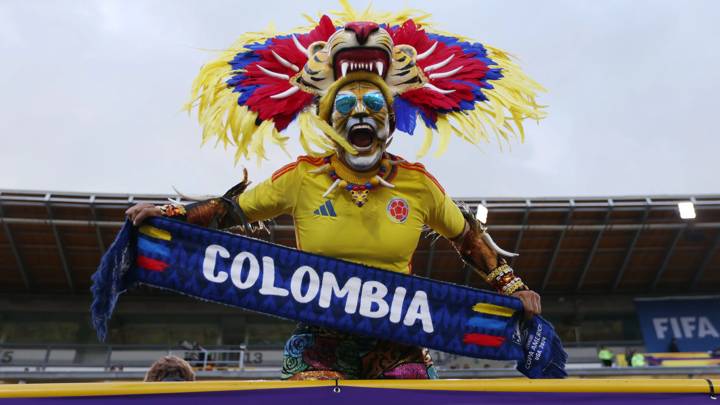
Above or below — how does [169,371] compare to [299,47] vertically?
below

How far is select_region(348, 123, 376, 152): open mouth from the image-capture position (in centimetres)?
289

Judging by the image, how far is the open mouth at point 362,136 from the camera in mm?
2891

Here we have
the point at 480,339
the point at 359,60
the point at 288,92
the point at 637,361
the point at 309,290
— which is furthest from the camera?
the point at 637,361

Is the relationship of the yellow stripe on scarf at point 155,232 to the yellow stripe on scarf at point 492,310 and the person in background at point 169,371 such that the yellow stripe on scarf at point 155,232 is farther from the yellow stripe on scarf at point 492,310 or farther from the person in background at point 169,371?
the yellow stripe on scarf at point 492,310

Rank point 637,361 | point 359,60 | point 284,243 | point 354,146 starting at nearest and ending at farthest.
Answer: point 354,146 → point 359,60 → point 637,361 → point 284,243

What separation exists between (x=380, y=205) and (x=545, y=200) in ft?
43.3

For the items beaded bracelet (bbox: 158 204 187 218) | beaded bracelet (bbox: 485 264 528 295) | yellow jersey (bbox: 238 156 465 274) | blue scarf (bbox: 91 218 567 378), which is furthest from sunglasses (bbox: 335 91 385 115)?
beaded bracelet (bbox: 485 264 528 295)

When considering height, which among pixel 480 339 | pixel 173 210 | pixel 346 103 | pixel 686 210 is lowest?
pixel 480 339

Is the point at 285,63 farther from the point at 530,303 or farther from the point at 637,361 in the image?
the point at 637,361

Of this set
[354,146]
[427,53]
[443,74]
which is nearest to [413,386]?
[354,146]

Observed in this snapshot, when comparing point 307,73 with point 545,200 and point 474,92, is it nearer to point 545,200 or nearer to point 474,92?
point 474,92

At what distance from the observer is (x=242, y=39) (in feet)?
11.8

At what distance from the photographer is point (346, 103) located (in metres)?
2.92

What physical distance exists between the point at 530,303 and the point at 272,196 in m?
1.26
